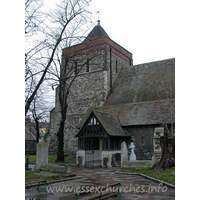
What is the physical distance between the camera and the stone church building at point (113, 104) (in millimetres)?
19000

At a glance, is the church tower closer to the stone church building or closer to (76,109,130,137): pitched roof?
the stone church building

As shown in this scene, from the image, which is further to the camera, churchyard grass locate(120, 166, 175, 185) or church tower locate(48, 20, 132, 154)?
church tower locate(48, 20, 132, 154)

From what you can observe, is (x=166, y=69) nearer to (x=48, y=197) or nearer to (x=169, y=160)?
(x=169, y=160)

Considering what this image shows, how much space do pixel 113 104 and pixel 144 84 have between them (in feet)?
13.1

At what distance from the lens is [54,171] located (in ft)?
40.0

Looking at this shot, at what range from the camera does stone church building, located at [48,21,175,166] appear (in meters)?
19.0

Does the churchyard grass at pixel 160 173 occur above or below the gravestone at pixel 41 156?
below

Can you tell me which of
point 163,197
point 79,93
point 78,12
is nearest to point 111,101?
point 79,93

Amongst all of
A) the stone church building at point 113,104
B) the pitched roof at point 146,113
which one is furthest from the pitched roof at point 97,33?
the pitched roof at point 146,113

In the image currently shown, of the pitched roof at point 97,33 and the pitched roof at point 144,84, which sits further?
the pitched roof at point 97,33

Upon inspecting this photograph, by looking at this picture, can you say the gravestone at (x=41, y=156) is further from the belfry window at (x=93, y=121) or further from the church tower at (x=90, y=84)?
the church tower at (x=90, y=84)

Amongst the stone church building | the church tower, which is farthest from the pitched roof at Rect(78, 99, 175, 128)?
the church tower

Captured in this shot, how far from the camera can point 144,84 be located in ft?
82.4

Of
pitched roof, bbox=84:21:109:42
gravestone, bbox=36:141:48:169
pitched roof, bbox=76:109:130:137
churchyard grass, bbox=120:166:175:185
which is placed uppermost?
pitched roof, bbox=84:21:109:42
